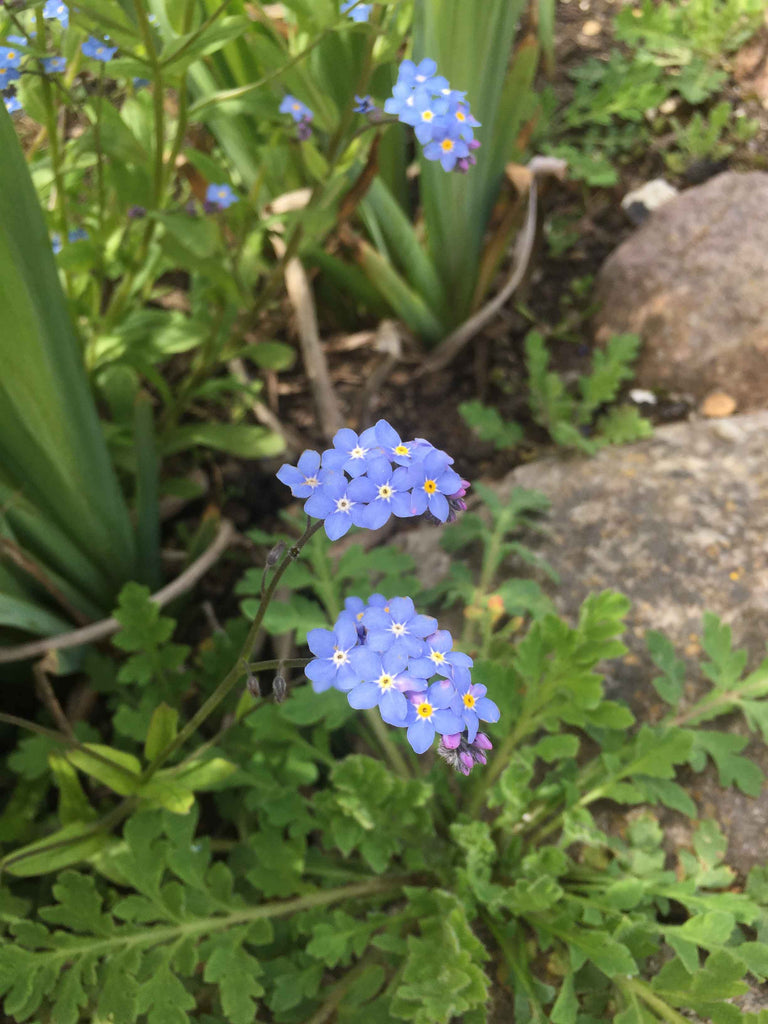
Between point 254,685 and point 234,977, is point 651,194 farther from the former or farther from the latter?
point 234,977

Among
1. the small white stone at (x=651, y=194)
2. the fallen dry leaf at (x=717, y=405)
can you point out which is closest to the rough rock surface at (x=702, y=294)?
the fallen dry leaf at (x=717, y=405)

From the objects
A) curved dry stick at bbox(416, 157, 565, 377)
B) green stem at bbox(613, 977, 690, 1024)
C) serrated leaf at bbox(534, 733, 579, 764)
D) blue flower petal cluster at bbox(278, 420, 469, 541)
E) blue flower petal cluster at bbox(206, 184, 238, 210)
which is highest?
blue flower petal cluster at bbox(206, 184, 238, 210)

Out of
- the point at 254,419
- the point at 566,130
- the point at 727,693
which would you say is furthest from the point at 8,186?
the point at 566,130

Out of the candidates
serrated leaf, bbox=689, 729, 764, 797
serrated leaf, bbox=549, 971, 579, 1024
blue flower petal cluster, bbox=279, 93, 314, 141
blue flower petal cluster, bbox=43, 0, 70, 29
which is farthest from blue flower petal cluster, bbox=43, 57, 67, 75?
serrated leaf, bbox=549, 971, 579, 1024

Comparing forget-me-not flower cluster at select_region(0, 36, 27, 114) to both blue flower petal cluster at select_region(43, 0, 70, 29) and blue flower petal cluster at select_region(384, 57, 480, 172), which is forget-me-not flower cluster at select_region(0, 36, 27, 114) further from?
blue flower petal cluster at select_region(384, 57, 480, 172)

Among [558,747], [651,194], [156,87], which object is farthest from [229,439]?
[651,194]

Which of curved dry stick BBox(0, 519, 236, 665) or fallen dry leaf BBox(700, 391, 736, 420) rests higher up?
curved dry stick BBox(0, 519, 236, 665)
